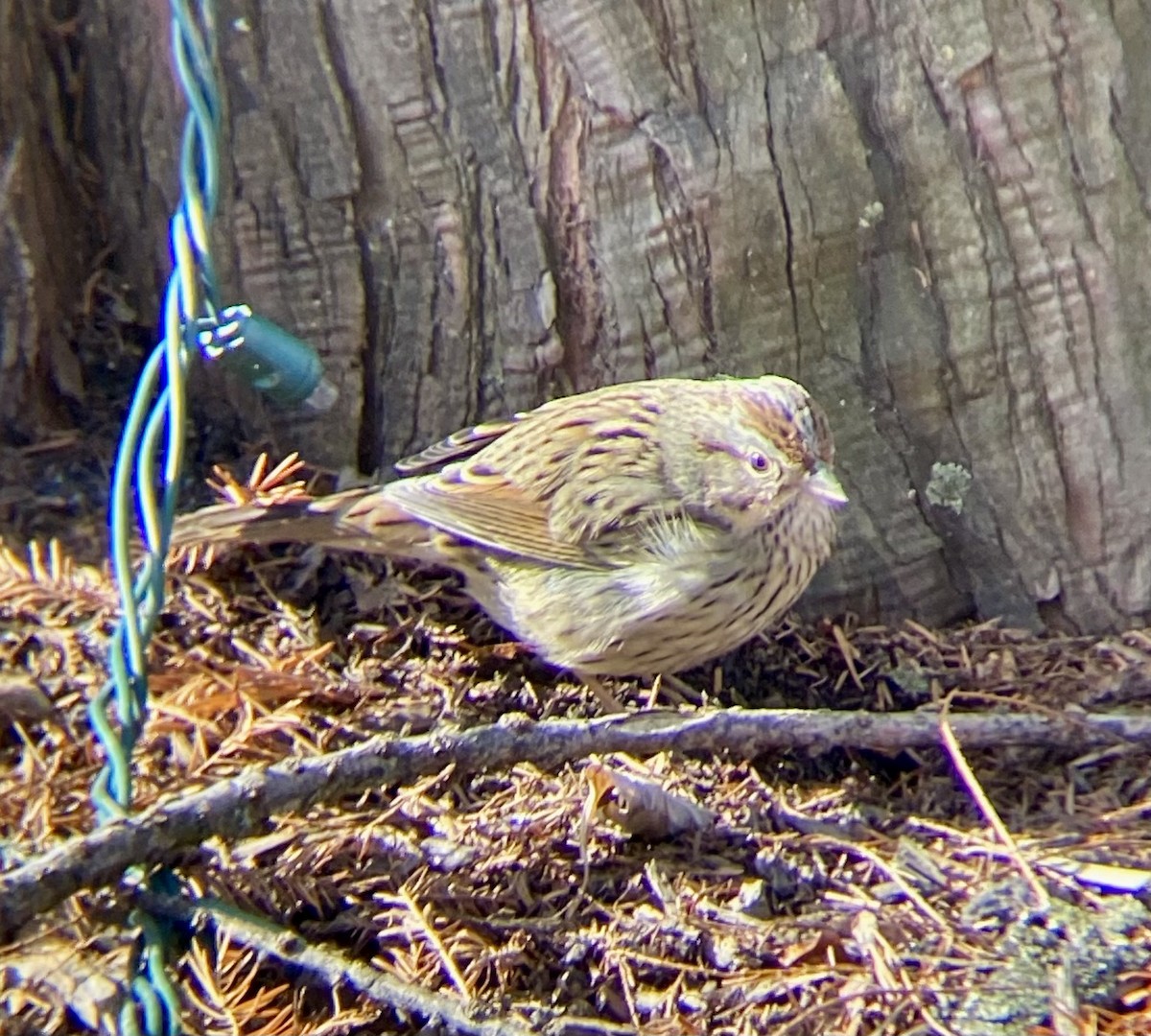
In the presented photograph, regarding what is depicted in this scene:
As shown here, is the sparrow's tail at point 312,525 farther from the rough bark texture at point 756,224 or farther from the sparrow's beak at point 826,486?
the sparrow's beak at point 826,486

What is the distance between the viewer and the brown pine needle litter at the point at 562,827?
2852 mm

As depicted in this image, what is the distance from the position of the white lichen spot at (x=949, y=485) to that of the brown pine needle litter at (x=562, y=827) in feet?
1.23

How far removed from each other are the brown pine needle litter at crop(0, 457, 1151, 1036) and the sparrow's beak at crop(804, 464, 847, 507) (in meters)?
0.54

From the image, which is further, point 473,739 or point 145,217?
point 145,217

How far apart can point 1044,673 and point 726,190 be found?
1.56 metres

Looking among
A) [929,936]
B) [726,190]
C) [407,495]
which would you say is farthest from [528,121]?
[929,936]

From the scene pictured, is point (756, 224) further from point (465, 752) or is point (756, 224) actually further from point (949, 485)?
point (465, 752)

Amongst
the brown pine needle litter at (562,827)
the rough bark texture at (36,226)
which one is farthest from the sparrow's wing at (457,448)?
the rough bark texture at (36,226)

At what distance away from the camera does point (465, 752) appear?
3.17m

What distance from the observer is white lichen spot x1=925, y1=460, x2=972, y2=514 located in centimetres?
428

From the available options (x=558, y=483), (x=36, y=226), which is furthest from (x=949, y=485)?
(x=36, y=226)

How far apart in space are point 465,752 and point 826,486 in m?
1.34

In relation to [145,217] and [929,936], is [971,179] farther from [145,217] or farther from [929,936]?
[145,217]

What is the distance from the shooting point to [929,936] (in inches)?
121
